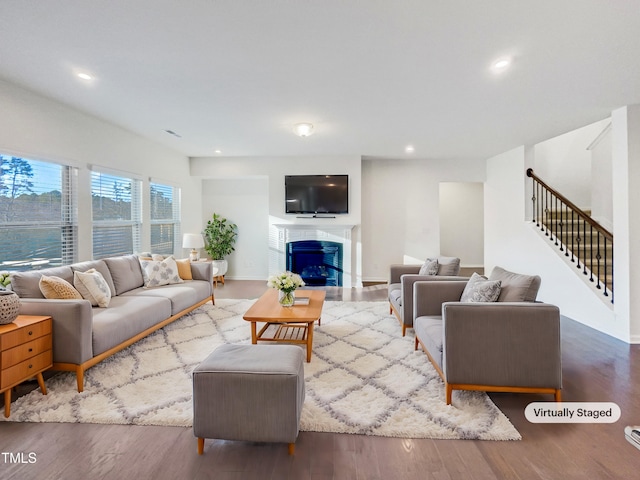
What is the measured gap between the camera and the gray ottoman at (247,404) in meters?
1.73

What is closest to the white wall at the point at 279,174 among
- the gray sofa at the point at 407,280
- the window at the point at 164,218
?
the window at the point at 164,218

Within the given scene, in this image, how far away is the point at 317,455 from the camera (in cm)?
178

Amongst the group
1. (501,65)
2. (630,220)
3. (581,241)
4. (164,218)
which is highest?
(501,65)

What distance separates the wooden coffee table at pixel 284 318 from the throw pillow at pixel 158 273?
150 centimetres

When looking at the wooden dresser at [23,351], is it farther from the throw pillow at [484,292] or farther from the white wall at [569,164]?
the white wall at [569,164]

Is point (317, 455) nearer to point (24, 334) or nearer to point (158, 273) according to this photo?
point (24, 334)

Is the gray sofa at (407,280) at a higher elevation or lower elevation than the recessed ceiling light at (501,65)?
lower

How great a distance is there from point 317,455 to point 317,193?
5163mm

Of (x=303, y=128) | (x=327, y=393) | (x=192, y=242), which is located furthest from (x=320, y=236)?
(x=327, y=393)

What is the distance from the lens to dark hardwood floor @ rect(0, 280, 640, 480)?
1.65m

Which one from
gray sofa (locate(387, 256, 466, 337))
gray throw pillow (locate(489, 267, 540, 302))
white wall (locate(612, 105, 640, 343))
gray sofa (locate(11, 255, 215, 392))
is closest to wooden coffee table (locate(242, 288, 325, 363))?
gray sofa (locate(387, 256, 466, 337))

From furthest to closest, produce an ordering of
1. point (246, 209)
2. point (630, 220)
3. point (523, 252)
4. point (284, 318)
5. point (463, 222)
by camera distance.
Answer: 1. point (463, 222)
2. point (246, 209)
3. point (523, 252)
4. point (630, 220)
5. point (284, 318)

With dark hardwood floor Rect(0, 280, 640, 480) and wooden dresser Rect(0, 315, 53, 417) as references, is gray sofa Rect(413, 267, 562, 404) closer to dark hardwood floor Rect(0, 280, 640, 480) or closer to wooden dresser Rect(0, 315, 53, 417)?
dark hardwood floor Rect(0, 280, 640, 480)

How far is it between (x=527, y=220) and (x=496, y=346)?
429 centimetres
